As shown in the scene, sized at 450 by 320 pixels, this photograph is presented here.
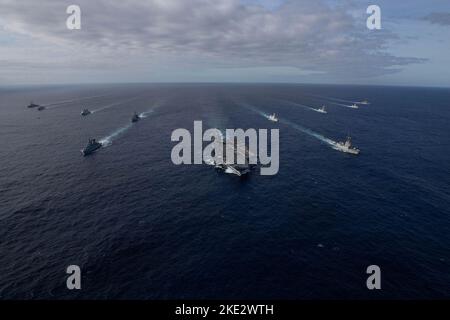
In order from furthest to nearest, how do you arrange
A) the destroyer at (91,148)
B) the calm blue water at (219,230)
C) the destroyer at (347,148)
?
the destroyer at (347,148) < the destroyer at (91,148) < the calm blue water at (219,230)

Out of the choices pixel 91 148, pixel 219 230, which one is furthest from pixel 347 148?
pixel 91 148

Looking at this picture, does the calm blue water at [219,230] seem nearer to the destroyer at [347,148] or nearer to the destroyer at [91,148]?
the destroyer at [91,148]

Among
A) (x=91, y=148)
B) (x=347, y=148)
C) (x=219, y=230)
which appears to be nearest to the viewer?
(x=219, y=230)

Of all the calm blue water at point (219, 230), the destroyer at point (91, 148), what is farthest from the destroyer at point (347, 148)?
the destroyer at point (91, 148)

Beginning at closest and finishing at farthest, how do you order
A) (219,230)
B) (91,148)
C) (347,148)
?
(219,230)
(91,148)
(347,148)

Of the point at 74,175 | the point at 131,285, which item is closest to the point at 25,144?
the point at 74,175

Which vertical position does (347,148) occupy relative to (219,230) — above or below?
above

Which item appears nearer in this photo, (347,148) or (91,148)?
(91,148)

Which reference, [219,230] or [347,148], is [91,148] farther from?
[347,148]

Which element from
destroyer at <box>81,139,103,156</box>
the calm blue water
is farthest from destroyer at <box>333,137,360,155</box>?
destroyer at <box>81,139,103,156</box>

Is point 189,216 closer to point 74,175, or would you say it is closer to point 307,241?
point 307,241
